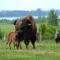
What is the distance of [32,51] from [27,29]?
242 mm

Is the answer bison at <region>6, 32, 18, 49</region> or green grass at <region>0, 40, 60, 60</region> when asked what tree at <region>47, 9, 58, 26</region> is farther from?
bison at <region>6, 32, 18, 49</region>

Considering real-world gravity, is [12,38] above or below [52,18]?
below

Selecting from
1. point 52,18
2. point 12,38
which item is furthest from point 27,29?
point 52,18

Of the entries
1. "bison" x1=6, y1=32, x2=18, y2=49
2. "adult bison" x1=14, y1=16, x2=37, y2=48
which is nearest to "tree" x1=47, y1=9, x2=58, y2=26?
"adult bison" x1=14, y1=16, x2=37, y2=48

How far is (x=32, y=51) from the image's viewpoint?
230cm

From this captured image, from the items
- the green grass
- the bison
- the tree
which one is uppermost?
the tree

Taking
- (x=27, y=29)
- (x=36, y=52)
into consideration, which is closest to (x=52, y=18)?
(x=27, y=29)

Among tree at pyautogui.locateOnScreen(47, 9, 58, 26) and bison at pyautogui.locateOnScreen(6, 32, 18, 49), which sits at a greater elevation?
tree at pyautogui.locateOnScreen(47, 9, 58, 26)

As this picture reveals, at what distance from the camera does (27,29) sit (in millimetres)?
2307

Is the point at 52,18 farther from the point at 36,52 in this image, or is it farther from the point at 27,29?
the point at 36,52

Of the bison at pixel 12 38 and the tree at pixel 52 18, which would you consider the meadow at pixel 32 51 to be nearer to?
the bison at pixel 12 38

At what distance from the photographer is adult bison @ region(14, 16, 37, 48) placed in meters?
2.28

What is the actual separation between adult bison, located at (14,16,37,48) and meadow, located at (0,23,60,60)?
6 centimetres

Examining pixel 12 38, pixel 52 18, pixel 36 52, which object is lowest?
pixel 36 52
